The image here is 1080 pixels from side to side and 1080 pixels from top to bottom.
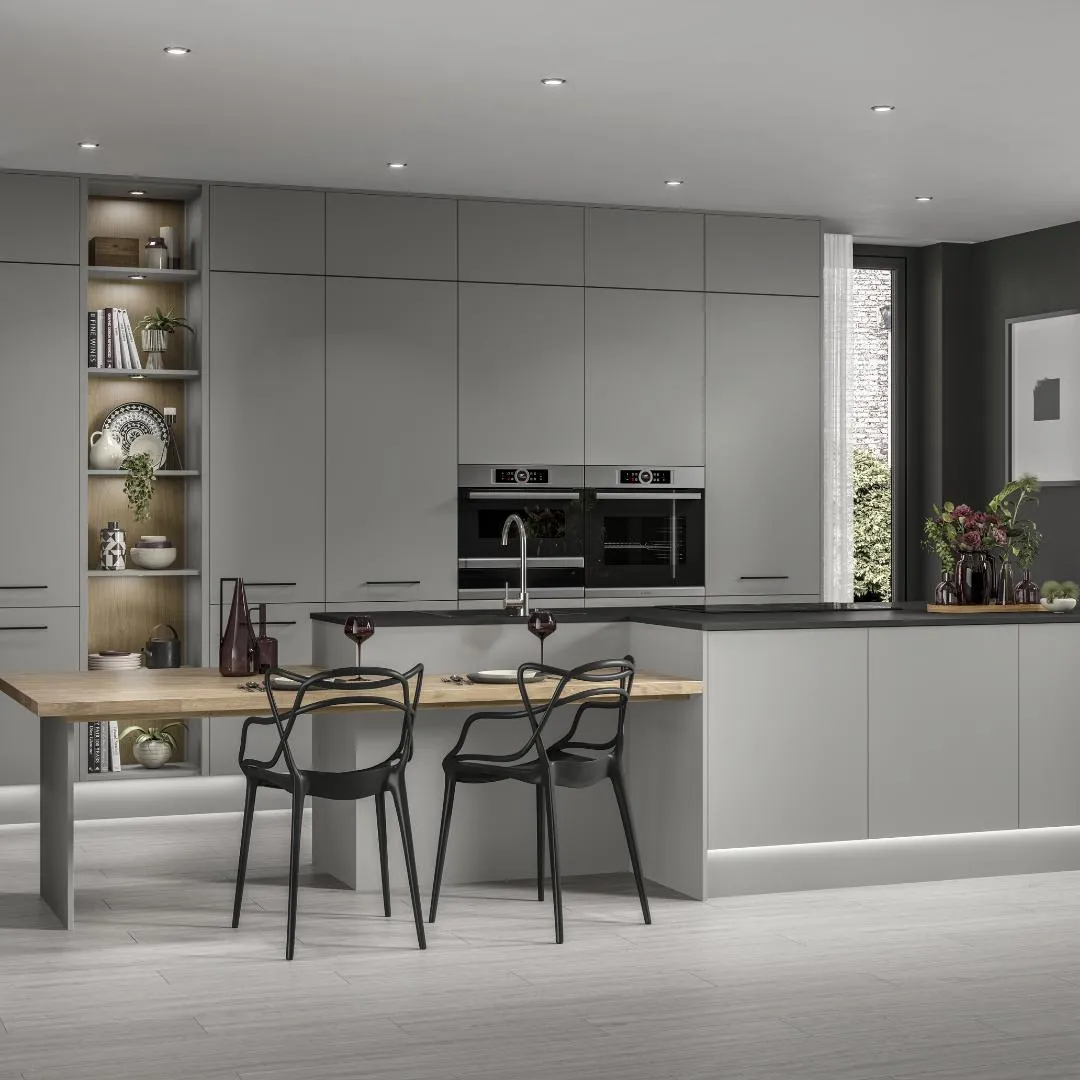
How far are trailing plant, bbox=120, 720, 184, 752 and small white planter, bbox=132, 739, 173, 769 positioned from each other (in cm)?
1

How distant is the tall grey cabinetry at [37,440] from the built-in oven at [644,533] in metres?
2.26

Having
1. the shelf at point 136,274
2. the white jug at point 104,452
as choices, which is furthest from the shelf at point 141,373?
the shelf at point 136,274

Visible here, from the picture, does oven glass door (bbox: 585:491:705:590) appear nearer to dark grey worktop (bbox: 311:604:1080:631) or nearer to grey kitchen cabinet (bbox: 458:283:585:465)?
grey kitchen cabinet (bbox: 458:283:585:465)

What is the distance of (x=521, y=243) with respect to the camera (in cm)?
723

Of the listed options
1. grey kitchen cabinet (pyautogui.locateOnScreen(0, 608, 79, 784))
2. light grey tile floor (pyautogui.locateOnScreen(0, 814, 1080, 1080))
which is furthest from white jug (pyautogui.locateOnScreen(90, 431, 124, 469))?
light grey tile floor (pyautogui.locateOnScreen(0, 814, 1080, 1080))

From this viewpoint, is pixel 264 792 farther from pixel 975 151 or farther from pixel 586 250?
pixel 975 151

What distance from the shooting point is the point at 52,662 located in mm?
6574

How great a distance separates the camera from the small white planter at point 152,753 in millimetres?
6816

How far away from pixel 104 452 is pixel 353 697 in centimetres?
265

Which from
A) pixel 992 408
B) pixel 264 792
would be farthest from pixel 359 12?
pixel 992 408

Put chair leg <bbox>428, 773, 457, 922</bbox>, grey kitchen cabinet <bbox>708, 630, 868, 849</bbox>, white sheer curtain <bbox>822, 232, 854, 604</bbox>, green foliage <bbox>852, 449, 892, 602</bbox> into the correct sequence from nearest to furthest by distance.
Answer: chair leg <bbox>428, 773, 457, 922</bbox>
grey kitchen cabinet <bbox>708, 630, 868, 849</bbox>
white sheer curtain <bbox>822, 232, 854, 604</bbox>
green foliage <bbox>852, 449, 892, 602</bbox>

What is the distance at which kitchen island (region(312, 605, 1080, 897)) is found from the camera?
5188 mm

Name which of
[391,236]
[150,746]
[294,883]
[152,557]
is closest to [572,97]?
[391,236]

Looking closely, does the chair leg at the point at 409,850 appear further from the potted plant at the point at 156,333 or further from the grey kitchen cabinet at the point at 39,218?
the grey kitchen cabinet at the point at 39,218
